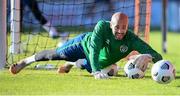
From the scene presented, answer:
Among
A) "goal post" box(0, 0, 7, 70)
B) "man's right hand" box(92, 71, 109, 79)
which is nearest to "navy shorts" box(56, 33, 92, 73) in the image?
"man's right hand" box(92, 71, 109, 79)

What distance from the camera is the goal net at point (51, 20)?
11430mm

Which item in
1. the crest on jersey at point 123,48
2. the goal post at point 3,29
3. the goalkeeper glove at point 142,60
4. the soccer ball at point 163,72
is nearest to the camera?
the soccer ball at point 163,72

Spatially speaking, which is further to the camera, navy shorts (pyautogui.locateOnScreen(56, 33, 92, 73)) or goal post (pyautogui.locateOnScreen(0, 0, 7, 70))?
goal post (pyautogui.locateOnScreen(0, 0, 7, 70))

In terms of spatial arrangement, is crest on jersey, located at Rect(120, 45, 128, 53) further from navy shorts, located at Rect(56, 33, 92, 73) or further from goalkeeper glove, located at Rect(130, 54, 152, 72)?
navy shorts, located at Rect(56, 33, 92, 73)

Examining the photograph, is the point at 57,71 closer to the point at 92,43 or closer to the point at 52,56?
the point at 52,56

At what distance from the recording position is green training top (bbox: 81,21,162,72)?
9031 mm

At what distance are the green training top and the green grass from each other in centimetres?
25

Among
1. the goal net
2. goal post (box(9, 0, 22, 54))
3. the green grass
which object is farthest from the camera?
the goal net

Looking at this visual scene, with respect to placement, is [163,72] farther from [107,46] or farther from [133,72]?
[107,46]

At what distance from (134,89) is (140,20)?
377cm

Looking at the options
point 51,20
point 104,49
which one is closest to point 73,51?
point 104,49

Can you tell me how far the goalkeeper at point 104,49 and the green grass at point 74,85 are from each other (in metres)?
0.20

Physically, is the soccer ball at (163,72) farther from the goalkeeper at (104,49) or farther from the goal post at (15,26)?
the goal post at (15,26)

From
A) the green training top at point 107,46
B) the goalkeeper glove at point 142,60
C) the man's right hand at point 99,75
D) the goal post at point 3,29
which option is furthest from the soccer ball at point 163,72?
the goal post at point 3,29
